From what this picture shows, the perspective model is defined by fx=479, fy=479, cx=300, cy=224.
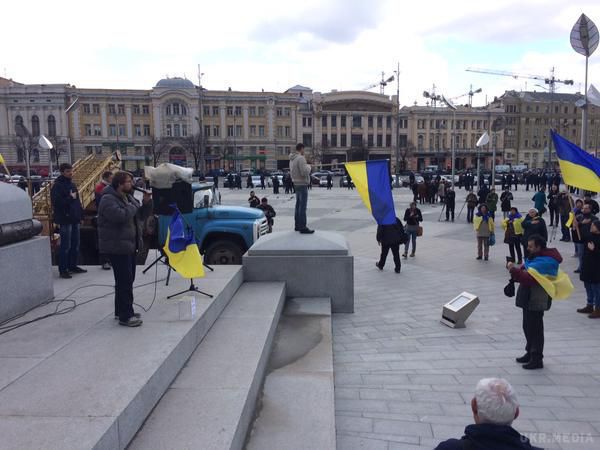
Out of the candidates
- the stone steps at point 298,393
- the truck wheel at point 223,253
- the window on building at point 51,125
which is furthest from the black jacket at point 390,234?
the window on building at point 51,125

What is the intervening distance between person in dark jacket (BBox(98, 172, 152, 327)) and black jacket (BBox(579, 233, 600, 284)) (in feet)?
23.5

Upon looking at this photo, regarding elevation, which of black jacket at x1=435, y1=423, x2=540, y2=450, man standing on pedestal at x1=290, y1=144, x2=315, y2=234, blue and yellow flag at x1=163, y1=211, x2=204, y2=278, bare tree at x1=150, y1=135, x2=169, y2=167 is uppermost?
bare tree at x1=150, y1=135, x2=169, y2=167

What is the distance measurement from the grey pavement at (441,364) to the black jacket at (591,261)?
2.40 feet

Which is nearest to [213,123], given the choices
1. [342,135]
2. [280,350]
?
[342,135]

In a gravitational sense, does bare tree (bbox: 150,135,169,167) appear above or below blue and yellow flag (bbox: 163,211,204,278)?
above

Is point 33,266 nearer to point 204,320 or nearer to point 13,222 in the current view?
point 13,222

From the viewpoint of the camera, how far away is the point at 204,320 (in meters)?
5.63

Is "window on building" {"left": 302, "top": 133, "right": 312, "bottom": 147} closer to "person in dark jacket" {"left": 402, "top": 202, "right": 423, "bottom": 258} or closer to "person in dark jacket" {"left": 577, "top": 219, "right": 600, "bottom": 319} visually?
"person in dark jacket" {"left": 402, "top": 202, "right": 423, "bottom": 258}

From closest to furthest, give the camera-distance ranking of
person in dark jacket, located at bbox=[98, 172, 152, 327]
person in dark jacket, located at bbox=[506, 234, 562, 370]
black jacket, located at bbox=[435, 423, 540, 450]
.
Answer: black jacket, located at bbox=[435, 423, 540, 450], person in dark jacket, located at bbox=[98, 172, 152, 327], person in dark jacket, located at bbox=[506, 234, 562, 370]

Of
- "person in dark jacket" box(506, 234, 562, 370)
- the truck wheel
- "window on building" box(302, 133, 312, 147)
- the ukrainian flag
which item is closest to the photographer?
the ukrainian flag

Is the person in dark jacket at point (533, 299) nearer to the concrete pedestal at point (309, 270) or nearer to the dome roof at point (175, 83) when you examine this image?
the concrete pedestal at point (309, 270)

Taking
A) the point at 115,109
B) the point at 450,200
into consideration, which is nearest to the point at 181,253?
the point at 450,200

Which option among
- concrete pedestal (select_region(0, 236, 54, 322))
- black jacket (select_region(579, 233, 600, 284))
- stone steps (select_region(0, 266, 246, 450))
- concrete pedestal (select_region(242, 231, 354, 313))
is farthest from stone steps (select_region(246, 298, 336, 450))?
black jacket (select_region(579, 233, 600, 284))

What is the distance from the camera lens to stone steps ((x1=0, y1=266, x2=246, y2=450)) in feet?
10.3
